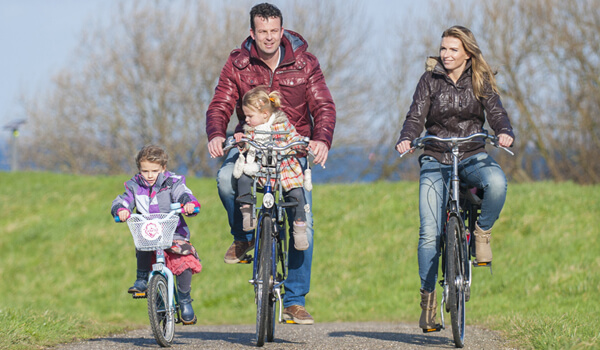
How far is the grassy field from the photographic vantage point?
13.5 metres

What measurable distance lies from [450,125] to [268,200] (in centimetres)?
154

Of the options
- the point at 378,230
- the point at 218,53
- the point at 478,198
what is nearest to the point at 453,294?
the point at 478,198

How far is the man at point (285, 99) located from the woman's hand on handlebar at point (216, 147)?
0.15 metres

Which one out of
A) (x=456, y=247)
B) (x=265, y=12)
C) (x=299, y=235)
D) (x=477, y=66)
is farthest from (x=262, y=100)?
(x=456, y=247)

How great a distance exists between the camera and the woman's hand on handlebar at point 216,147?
6130 millimetres

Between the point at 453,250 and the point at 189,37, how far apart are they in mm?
35029

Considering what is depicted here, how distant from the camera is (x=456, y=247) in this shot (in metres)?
5.95

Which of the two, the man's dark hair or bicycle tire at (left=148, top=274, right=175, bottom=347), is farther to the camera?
the man's dark hair

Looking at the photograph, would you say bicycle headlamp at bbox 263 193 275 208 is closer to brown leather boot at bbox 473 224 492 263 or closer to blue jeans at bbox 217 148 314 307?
blue jeans at bbox 217 148 314 307

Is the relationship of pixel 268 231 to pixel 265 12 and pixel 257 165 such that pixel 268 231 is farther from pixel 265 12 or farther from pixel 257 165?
pixel 265 12

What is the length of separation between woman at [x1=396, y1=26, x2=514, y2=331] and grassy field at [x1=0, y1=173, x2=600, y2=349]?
6.92 ft

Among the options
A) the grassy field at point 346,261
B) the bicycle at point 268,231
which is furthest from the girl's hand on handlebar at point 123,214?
the grassy field at point 346,261

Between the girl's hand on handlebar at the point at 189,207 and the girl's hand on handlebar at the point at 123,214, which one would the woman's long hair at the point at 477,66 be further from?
the girl's hand on handlebar at the point at 123,214

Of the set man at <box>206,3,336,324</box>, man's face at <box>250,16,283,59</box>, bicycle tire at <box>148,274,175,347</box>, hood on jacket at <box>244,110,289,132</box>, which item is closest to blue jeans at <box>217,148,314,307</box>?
man at <box>206,3,336,324</box>
